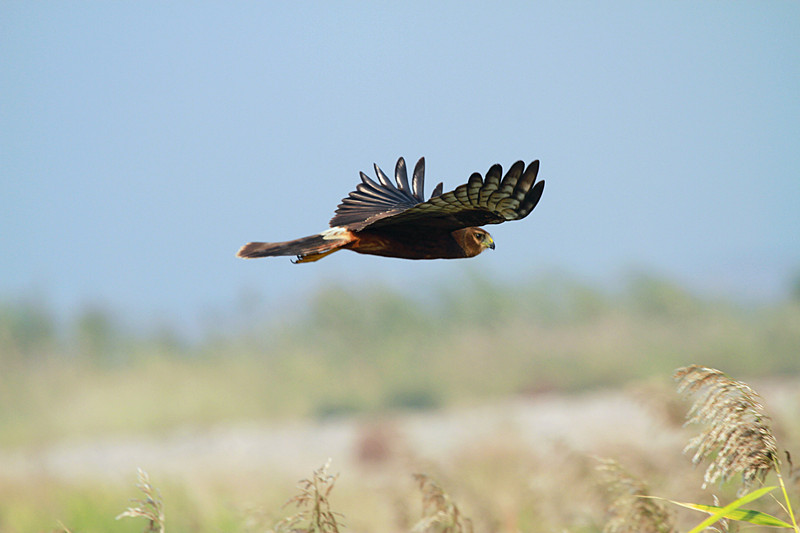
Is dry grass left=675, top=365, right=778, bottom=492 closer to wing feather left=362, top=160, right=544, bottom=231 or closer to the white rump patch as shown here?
wing feather left=362, top=160, right=544, bottom=231

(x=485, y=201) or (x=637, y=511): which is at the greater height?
(x=485, y=201)

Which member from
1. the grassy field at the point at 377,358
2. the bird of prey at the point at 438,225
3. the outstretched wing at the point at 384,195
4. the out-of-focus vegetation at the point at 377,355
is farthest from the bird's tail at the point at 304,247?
the out-of-focus vegetation at the point at 377,355

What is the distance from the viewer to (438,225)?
2414mm

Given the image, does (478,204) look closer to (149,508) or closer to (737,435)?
(737,435)

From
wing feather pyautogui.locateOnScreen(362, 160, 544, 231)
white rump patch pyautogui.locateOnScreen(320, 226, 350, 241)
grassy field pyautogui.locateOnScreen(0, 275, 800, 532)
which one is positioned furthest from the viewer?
grassy field pyautogui.locateOnScreen(0, 275, 800, 532)

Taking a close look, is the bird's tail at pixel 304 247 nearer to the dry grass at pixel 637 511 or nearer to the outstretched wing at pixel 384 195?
the outstretched wing at pixel 384 195

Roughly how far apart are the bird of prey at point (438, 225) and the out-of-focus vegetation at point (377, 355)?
959 centimetres

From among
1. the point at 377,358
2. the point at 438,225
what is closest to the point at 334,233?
the point at 438,225

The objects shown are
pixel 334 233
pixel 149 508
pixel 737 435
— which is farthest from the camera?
pixel 334 233

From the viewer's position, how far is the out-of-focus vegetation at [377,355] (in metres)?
11.3

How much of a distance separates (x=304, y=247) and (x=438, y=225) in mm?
420

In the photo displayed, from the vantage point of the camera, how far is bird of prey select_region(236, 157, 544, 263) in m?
2.20

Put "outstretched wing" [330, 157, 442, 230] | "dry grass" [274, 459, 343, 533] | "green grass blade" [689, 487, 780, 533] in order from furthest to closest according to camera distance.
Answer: "outstretched wing" [330, 157, 442, 230], "dry grass" [274, 459, 343, 533], "green grass blade" [689, 487, 780, 533]

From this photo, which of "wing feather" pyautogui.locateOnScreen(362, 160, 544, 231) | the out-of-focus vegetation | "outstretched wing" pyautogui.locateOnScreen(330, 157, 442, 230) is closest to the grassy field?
the out-of-focus vegetation
